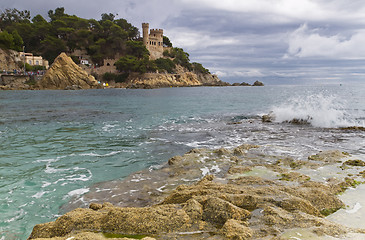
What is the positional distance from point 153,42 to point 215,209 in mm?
116627

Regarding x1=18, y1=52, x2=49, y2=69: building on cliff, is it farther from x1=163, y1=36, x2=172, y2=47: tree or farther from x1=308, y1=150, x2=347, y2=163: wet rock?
x1=308, y1=150, x2=347, y2=163: wet rock

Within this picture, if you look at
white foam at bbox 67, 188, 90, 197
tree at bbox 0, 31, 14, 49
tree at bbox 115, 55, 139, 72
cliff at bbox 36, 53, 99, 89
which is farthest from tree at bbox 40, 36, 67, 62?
white foam at bbox 67, 188, 90, 197

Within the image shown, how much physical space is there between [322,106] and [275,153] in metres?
10.2

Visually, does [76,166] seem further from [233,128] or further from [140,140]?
[233,128]

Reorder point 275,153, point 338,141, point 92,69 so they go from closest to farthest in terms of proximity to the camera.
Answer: point 275,153, point 338,141, point 92,69

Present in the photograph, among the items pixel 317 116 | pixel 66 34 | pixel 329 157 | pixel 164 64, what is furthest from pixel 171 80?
pixel 329 157

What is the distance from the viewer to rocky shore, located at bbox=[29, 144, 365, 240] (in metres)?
Result: 2.83

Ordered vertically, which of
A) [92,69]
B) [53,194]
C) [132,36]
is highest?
[132,36]

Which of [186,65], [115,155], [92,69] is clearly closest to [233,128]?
[115,155]

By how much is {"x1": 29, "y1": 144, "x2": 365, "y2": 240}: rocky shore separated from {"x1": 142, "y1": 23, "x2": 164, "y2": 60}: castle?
107439mm

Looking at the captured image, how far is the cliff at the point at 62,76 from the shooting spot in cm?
6406

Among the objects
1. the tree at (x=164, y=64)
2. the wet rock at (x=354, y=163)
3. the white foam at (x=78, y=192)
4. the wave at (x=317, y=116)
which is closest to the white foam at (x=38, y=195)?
the white foam at (x=78, y=192)

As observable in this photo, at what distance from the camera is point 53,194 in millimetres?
5629

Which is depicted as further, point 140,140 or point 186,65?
point 186,65
